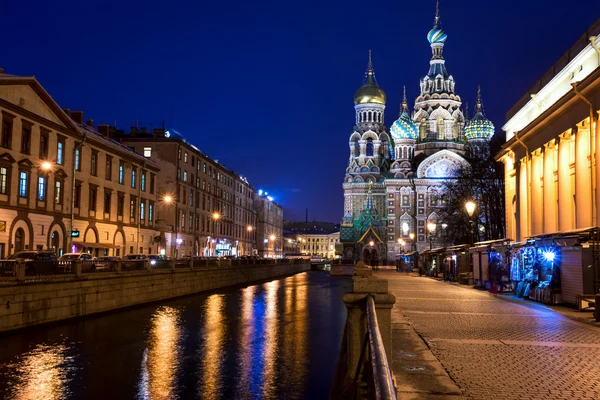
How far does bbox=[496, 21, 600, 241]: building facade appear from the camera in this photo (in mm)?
31672

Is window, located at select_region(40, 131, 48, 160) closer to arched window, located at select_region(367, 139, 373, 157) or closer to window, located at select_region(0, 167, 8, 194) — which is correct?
window, located at select_region(0, 167, 8, 194)

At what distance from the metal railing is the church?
10199 cm

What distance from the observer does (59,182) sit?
141ft

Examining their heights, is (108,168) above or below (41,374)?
above

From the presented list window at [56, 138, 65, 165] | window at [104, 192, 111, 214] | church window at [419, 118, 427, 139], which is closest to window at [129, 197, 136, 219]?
window at [104, 192, 111, 214]

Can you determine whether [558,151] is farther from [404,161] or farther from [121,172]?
[404,161]

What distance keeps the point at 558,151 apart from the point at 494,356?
28602 millimetres

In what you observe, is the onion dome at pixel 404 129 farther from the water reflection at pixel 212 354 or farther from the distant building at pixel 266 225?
the water reflection at pixel 212 354

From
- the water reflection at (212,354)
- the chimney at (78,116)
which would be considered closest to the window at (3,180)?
the water reflection at (212,354)

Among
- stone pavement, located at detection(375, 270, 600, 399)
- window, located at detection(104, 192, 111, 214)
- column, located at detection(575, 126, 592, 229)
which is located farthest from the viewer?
window, located at detection(104, 192, 111, 214)

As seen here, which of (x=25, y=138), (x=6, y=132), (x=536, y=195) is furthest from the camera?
(x=536, y=195)

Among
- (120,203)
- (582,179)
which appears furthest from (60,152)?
(582,179)

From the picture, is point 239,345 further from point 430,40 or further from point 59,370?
point 430,40

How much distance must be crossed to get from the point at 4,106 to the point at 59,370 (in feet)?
82.0
